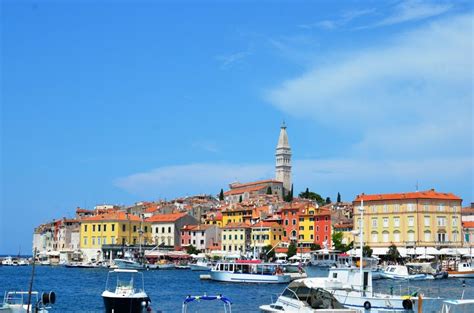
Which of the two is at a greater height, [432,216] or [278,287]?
[432,216]

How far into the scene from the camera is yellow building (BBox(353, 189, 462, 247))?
298ft

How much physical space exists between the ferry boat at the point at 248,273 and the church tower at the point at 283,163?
104 m

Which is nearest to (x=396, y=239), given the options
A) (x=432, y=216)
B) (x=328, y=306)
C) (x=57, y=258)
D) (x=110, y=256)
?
(x=432, y=216)

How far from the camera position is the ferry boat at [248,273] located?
212 feet

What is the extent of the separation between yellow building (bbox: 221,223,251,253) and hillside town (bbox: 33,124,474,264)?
0.15m

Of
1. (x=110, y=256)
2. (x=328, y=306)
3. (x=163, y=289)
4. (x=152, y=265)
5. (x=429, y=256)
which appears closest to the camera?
(x=328, y=306)

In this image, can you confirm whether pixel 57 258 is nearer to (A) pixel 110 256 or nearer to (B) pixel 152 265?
(A) pixel 110 256

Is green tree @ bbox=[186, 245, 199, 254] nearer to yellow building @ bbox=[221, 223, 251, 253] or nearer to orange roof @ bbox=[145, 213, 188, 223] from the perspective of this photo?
yellow building @ bbox=[221, 223, 251, 253]

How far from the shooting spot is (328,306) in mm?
24375

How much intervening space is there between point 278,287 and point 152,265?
39560mm

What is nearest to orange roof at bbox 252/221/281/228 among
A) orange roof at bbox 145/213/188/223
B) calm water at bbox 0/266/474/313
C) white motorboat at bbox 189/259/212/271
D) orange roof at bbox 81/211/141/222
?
white motorboat at bbox 189/259/212/271

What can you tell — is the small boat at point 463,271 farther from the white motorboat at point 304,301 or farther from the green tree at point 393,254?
the white motorboat at point 304,301

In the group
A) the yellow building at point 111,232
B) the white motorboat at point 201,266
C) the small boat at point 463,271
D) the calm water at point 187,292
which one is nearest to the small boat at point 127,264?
the white motorboat at point 201,266

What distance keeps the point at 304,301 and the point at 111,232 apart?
89.0 meters
